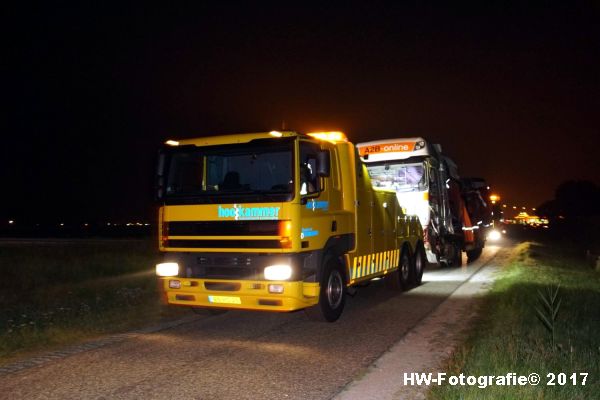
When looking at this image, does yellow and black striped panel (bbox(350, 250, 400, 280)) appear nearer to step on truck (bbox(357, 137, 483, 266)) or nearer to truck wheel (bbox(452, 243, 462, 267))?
step on truck (bbox(357, 137, 483, 266))

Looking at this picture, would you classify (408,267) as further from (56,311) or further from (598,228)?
(598,228)

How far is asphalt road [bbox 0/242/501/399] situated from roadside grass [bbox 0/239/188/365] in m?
1.01

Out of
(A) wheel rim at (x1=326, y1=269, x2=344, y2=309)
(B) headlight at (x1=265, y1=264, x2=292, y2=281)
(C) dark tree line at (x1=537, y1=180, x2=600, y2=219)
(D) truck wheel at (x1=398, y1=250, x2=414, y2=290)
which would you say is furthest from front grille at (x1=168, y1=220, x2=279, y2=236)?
(C) dark tree line at (x1=537, y1=180, x2=600, y2=219)

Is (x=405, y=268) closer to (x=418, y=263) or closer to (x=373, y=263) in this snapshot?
(x=418, y=263)

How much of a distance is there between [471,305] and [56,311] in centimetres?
722

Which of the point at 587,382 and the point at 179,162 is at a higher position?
the point at 179,162

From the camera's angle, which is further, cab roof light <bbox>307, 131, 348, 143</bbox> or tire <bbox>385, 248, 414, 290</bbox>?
tire <bbox>385, 248, 414, 290</bbox>

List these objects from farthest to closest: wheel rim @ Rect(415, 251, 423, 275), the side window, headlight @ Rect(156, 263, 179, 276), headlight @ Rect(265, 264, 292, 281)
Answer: wheel rim @ Rect(415, 251, 423, 275) < headlight @ Rect(156, 263, 179, 276) < the side window < headlight @ Rect(265, 264, 292, 281)

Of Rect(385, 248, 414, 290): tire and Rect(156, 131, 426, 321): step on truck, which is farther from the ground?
Rect(156, 131, 426, 321): step on truck

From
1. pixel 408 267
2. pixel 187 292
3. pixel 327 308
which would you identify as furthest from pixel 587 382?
pixel 408 267

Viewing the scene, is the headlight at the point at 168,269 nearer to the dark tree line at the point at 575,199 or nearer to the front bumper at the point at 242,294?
the front bumper at the point at 242,294

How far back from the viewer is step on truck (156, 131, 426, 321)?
305 inches

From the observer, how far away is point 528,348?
6.38 metres

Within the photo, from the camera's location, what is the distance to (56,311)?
951cm
